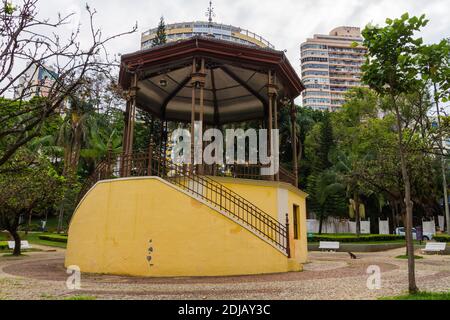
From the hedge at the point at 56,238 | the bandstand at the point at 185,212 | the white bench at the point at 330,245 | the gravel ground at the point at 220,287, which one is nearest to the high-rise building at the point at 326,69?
the white bench at the point at 330,245

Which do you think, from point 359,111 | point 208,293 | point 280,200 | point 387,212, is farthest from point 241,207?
point 387,212

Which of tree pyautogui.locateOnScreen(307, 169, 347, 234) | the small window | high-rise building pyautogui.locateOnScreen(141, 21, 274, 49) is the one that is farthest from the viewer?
high-rise building pyautogui.locateOnScreen(141, 21, 274, 49)

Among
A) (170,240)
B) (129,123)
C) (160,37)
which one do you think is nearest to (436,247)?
(170,240)

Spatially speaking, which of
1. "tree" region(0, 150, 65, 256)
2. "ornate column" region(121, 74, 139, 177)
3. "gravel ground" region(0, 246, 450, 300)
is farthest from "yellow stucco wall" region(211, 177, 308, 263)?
"tree" region(0, 150, 65, 256)

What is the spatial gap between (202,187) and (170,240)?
6.38 ft

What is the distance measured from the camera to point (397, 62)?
787cm

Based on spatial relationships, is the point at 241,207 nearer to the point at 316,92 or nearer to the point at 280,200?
the point at 280,200

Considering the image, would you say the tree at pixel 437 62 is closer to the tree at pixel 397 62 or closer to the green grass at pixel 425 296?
the tree at pixel 397 62

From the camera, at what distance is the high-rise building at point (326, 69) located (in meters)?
103

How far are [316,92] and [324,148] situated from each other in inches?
2640

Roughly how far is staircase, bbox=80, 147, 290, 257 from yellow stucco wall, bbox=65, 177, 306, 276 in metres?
0.40

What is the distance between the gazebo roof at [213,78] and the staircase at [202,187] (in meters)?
2.96

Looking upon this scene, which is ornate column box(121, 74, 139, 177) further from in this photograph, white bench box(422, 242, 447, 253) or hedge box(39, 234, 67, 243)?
white bench box(422, 242, 447, 253)

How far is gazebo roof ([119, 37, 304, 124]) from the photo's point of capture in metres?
13.3
